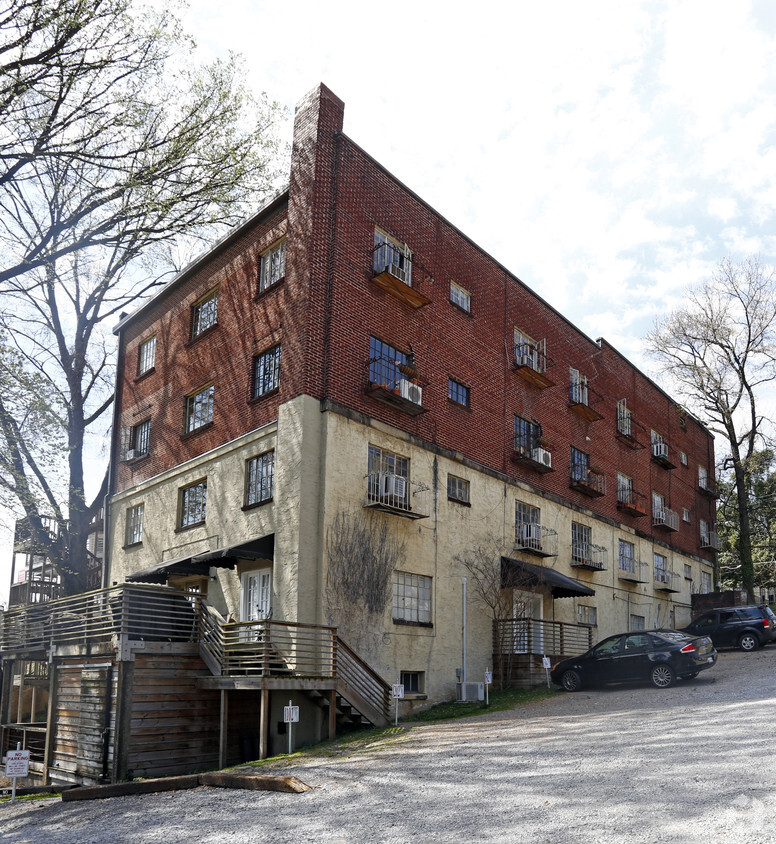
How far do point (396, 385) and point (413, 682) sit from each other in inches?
309

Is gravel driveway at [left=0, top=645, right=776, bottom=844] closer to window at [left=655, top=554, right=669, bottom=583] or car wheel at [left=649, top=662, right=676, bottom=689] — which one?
car wheel at [left=649, top=662, right=676, bottom=689]

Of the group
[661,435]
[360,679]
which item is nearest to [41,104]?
[360,679]

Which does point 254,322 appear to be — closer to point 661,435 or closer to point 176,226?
point 176,226

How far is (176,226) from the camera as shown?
1557 centimetres

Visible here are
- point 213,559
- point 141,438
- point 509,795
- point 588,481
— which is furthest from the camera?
point 588,481

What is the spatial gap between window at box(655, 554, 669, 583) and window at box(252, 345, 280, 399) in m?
23.0

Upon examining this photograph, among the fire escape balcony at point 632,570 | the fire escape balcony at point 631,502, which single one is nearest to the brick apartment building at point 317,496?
the fire escape balcony at point 632,570

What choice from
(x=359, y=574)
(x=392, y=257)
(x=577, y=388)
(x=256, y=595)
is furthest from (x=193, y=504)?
(x=577, y=388)

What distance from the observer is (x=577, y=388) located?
32.6m

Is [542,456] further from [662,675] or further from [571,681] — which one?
[662,675]

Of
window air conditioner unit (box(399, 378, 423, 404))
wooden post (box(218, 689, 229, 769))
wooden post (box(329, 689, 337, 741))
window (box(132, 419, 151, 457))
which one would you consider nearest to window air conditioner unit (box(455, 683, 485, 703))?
wooden post (box(329, 689, 337, 741))

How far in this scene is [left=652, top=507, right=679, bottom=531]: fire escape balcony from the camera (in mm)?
37731

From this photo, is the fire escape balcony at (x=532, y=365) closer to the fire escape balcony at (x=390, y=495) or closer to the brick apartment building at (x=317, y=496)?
the brick apartment building at (x=317, y=496)

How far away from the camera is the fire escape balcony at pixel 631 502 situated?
113 ft
